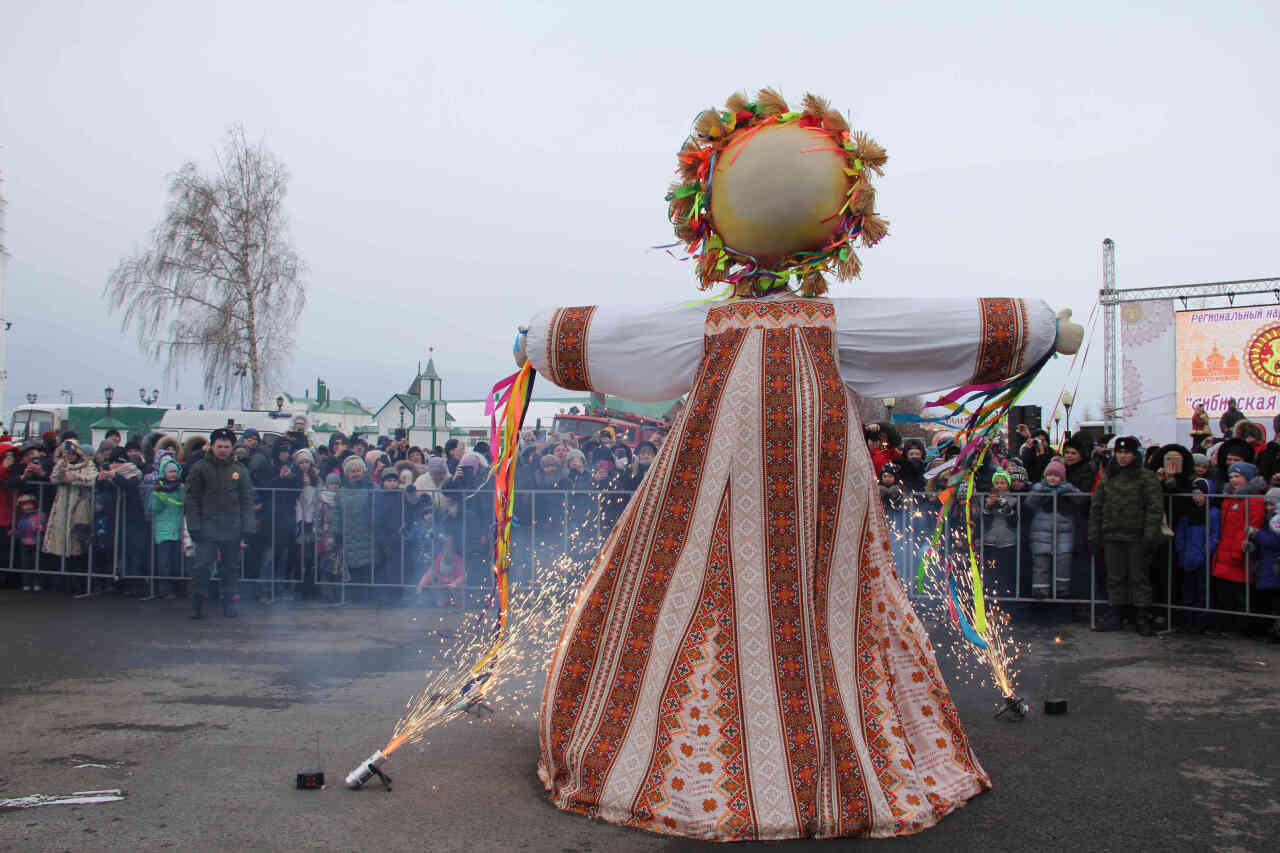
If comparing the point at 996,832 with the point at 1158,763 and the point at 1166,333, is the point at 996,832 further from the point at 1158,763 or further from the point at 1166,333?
the point at 1166,333

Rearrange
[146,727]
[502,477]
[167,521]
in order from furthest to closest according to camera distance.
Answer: [167,521] → [146,727] → [502,477]

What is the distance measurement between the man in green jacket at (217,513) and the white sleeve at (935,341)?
6.86 meters

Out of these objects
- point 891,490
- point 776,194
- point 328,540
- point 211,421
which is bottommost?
point 328,540

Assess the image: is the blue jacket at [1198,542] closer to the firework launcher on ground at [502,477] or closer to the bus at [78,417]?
the firework launcher on ground at [502,477]

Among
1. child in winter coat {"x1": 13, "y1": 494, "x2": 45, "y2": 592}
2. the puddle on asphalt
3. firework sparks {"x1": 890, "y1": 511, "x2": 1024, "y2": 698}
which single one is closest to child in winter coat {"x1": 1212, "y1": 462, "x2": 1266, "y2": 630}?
firework sparks {"x1": 890, "y1": 511, "x2": 1024, "y2": 698}

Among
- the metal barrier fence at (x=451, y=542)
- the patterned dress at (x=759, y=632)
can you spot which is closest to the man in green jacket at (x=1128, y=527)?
the metal barrier fence at (x=451, y=542)

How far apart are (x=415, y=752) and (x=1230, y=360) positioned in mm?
22582

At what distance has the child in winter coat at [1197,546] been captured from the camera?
27.3ft

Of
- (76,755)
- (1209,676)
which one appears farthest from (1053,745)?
(76,755)

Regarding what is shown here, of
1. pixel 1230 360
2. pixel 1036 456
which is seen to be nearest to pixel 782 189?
pixel 1036 456

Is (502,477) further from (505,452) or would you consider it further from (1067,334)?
(1067,334)

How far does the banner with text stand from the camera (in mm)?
21969

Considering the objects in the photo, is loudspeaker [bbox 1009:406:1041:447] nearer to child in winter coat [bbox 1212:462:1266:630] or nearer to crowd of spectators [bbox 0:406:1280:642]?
crowd of spectators [bbox 0:406:1280:642]

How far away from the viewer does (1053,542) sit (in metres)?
8.88
